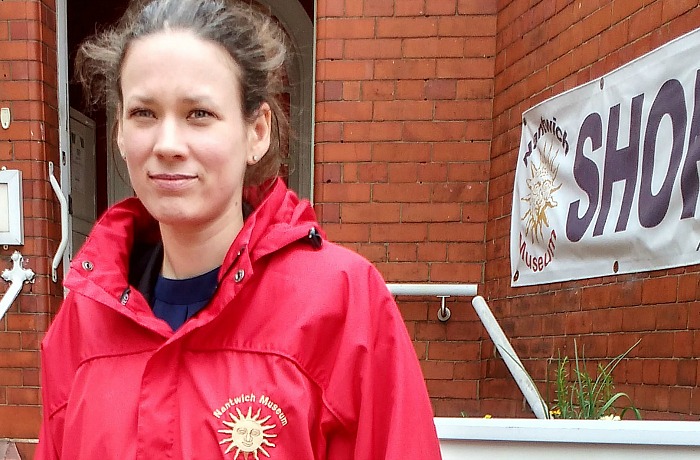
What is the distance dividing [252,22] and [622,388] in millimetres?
1988

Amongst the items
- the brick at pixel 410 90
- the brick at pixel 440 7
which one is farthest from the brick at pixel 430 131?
the brick at pixel 440 7

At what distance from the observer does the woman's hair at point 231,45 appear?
1149 millimetres

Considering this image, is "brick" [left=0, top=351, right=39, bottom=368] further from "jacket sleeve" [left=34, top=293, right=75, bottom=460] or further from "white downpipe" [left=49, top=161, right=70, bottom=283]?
"jacket sleeve" [left=34, top=293, right=75, bottom=460]

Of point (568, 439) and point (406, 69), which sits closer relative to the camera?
point (568, 439)

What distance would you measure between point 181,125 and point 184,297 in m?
0.34

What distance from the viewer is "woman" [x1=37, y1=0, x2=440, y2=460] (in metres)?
1.07

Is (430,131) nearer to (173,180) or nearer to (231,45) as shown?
(231,45)

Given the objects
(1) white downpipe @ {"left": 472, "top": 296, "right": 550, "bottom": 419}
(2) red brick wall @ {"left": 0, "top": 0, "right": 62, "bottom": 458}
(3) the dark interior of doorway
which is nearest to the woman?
(1) white downpipe @ {"left": 472, "top": 296, "right": 550, "bottom": 419}

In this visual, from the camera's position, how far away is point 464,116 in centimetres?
328

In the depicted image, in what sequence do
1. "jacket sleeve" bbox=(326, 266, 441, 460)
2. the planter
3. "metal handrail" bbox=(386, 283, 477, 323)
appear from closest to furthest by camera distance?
"jacket sleeve" bbox=(326, 266, 441, 460)
the planter
"metal handrail" bbox=(386, 283, 477, 323)

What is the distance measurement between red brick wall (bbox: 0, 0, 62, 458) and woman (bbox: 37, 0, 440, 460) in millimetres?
2316

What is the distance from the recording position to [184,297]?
1234mm

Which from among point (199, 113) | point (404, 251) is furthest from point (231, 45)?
point (404, 251)

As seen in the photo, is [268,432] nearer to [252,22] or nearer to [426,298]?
[252,22]
